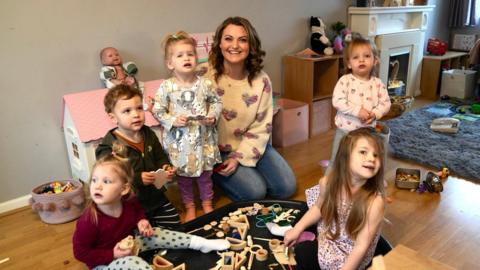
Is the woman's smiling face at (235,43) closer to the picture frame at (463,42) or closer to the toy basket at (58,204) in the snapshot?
the toy basket at (58,204)

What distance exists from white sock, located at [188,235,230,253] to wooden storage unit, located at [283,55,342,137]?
1660mm

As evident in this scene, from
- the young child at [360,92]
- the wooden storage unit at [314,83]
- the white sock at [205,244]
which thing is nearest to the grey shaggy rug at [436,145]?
the wooden storage unit at [314,83]

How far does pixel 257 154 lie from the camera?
2.05 m

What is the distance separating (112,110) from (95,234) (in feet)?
1.58

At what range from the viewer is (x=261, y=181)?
79.4 inches

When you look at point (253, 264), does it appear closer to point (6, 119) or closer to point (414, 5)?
point (6, 119)

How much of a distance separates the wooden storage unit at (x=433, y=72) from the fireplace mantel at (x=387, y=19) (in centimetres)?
33

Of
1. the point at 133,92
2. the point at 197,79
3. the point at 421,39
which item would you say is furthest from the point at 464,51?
the point at 133,92

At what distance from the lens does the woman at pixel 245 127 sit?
6.52 feet

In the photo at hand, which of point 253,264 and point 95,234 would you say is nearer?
point 95,234

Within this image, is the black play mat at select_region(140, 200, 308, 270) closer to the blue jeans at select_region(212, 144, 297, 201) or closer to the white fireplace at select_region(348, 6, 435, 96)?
the blue jeans at select_region(212, 144, 297, 201)

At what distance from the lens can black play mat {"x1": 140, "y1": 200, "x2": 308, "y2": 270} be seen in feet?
5.10

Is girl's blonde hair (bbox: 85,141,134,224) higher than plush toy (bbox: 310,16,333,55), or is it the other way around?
plush toy (bbox: 310,16,333,55)

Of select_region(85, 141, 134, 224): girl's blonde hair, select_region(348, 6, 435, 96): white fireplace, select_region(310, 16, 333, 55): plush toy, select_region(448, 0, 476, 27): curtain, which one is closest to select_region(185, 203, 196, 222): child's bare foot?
select_region(85, 141, 134, 224): girl's blonde hair
